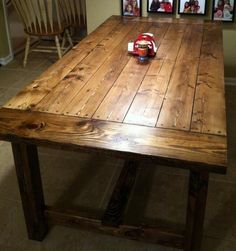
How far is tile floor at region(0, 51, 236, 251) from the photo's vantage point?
162 cm

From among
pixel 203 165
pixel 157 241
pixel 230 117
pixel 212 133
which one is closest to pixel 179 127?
pixel 212 133

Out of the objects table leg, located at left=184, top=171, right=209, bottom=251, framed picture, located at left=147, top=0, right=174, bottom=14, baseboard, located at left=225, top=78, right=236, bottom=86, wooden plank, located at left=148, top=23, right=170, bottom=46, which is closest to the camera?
table leg, located at left=184, top=171, right=209, bottom=251

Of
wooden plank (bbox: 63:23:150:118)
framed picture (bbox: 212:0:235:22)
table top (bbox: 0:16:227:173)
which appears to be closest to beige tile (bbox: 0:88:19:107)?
table top (bbox: 0:16:227:173)

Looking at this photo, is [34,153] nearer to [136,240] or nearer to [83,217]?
[83,217]

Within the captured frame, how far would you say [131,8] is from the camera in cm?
310

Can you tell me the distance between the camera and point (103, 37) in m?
2.32

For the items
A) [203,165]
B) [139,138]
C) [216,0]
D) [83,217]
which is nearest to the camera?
[203,165]

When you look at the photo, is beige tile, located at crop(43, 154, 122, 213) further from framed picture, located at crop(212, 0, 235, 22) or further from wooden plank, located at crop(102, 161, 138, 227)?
framed picture, located at crop(212, 0, 235, 22)

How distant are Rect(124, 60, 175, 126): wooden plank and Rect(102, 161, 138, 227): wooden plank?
0.44 m

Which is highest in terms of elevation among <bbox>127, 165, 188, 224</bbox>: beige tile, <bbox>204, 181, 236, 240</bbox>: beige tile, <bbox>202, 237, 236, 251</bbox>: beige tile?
<bbox>127, 165, 188, 224</bbox>: beige tile

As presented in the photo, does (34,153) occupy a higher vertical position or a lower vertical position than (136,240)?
higher

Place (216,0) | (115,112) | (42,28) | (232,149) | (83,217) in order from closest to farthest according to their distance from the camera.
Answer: (115,112), (83,217), (232,149), (216,0), (42,28)

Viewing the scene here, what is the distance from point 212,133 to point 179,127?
121 mm

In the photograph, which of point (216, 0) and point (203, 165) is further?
point (216, 0)
